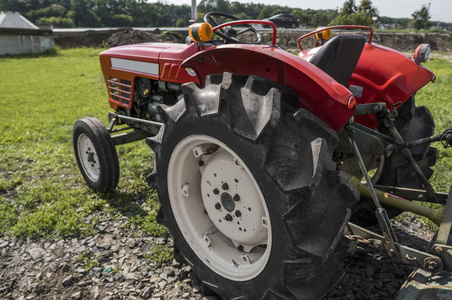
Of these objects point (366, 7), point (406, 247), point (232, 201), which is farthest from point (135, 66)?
point (366, 7)

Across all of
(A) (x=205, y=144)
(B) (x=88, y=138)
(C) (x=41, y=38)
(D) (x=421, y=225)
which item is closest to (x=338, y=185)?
(A) (x=205, y=144)

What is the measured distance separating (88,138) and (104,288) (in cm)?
154

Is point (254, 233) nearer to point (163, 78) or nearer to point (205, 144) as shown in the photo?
point (205, 144)

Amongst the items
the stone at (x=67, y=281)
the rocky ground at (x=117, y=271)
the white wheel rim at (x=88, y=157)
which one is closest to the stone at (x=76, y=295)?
the rocky ground at (x=117, y=271)

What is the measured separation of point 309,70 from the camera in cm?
153

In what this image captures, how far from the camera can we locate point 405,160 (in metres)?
2.29

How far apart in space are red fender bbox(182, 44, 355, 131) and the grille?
5.74ft

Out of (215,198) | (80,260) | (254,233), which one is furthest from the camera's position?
(80,260)

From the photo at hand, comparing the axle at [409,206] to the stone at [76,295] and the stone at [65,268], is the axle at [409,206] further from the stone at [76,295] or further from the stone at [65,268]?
the stone at [65,268]

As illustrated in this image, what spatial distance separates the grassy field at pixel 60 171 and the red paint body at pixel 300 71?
90 cm

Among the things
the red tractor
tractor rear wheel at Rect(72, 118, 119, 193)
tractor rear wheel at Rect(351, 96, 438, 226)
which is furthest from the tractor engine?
tractor rear wheel at Rect(351, 96, 438, 226)

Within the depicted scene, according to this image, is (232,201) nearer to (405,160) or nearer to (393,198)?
(393,198)

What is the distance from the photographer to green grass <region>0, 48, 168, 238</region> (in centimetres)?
286

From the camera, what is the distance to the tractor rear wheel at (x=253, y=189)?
143cm
